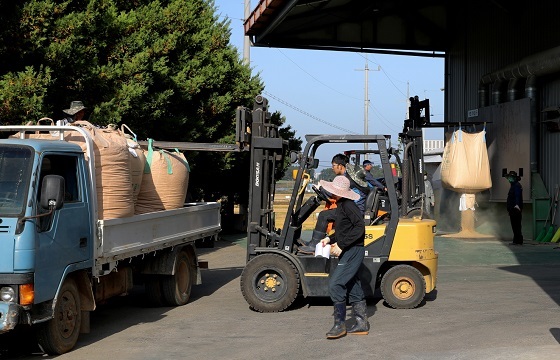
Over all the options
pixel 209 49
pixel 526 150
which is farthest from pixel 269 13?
pixel 526 150

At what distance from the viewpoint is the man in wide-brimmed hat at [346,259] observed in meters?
9.62

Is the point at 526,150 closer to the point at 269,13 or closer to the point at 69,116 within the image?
the point at 269,13

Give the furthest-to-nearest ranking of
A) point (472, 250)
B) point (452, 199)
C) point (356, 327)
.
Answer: point (452, 199)
point (472, 250)
point (356, 327)

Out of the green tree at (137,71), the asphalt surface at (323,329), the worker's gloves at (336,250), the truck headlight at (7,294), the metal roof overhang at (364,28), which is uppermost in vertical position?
the metal roof overhang at (364,28)

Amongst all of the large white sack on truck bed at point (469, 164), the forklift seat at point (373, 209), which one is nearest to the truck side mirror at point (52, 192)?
the forklift seat at point (373, 209)

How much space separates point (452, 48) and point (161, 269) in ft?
69.6

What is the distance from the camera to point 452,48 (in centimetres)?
3059

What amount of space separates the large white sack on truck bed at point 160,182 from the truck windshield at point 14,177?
277 centimetres

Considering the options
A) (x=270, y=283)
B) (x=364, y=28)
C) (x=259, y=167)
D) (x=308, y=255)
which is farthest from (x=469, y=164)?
(x=270, y=283)

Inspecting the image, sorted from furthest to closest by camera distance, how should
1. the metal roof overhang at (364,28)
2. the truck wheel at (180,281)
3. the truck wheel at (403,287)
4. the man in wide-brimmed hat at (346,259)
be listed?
A: the metal roof overhang at (364,28) < the truck wheel at (180,281) < the truck wheel at (403,287) < the man in wide-brimmed hat at (346,259)

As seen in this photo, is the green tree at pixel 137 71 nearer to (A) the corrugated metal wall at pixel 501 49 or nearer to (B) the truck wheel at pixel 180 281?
(B) the truck wheel at pixel 180 281

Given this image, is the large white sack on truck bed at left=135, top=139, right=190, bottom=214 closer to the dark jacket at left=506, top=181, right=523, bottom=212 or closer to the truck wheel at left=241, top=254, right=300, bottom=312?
the truck wheel at left=241, top=254, right=300, bottom=312

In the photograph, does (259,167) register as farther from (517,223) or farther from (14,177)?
(517,223)

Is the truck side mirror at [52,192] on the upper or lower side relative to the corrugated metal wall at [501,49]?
lower
